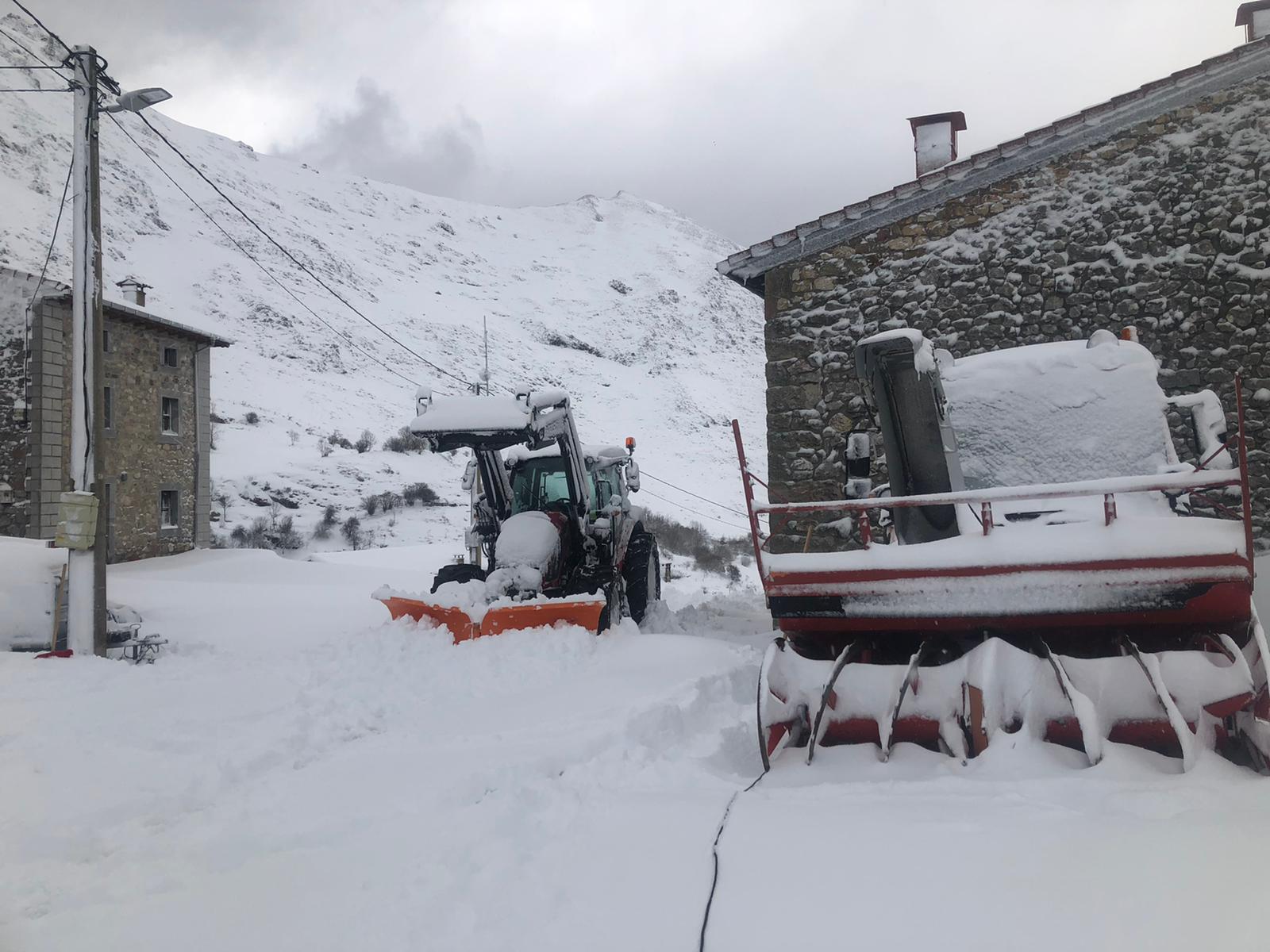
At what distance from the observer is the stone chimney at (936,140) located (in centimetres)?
1095

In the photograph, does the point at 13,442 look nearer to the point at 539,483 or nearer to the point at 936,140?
the point at 539,483

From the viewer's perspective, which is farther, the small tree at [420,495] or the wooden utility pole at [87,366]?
the small tree at [420,495]

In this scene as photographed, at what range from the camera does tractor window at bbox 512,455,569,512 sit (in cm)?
935

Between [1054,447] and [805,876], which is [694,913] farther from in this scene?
[1054,447]

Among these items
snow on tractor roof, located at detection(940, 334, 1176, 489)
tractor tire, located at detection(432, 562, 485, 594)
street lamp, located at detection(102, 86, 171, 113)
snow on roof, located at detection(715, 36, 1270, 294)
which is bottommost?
tractor tire, located at detection(432, 562, 485, 594)

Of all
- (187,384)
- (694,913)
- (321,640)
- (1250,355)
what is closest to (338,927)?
(694,913)

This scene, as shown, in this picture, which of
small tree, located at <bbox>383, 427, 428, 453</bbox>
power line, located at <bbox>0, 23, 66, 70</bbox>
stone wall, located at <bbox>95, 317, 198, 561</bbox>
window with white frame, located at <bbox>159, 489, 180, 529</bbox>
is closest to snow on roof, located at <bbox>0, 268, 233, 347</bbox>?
stone wall, located at <bbox>95, 317, 198, 561</bbox>

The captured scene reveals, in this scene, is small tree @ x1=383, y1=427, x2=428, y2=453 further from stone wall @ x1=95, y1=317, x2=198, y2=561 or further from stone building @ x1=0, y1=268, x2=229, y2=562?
stone wall @ x1=95, y1=317, x2=198, y2=561

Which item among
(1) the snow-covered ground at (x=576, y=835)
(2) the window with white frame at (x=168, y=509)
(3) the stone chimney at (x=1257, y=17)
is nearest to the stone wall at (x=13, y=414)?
(2) the window with white frame at (x=168, y=509)

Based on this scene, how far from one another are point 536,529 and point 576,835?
4985 mm

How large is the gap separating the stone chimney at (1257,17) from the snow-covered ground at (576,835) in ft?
29.8

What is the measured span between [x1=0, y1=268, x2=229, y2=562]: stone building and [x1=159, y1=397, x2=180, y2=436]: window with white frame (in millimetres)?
21

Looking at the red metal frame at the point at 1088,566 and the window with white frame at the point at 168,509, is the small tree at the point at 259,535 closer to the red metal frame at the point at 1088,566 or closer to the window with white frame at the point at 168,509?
the window with white frame at the point at 168,509

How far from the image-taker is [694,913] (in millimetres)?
2514
